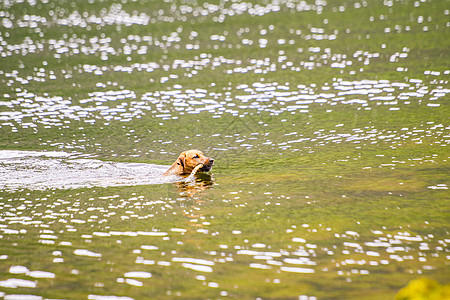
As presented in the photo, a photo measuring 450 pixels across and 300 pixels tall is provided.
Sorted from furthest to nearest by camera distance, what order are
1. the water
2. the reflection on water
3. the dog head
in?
the dog head, the reflection on water, the water

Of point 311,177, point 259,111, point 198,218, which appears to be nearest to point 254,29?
point 259,111

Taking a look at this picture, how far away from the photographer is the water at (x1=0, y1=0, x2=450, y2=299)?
747 cm

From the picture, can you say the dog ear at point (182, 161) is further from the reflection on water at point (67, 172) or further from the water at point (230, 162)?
the water at point (230, 162)

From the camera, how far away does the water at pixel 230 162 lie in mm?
7473

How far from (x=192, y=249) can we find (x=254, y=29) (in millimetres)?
20833

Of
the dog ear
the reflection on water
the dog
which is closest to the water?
the reflection on water

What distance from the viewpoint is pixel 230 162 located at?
1233 centimetres

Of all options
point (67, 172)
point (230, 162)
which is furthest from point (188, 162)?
point (67, 172)

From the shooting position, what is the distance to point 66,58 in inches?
931

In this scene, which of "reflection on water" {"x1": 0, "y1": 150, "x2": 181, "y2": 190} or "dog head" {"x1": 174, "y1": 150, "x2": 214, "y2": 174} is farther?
"dog head" {"x1": 174, "y1": 150, "x2": 214, "y2": 174}

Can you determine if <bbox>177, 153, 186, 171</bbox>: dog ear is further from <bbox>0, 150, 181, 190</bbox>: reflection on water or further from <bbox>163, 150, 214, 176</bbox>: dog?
<bbox>0, 150, 181, 190</bbox>: reflection on water

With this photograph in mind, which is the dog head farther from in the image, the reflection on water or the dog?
the reflection on water

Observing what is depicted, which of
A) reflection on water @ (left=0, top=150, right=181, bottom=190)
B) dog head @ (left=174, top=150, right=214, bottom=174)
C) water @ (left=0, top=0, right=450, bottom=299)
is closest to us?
water @ (left=0, top=0, right=450, bottom=299)

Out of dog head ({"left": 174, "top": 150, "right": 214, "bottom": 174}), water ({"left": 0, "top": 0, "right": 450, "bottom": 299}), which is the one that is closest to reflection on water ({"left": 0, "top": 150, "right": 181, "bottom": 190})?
water ({"left": 0, "top": 0, "right": 450, "bottom": 299})
